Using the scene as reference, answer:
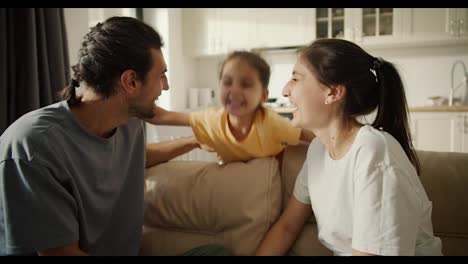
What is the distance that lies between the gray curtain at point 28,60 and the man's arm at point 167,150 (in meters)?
0.58

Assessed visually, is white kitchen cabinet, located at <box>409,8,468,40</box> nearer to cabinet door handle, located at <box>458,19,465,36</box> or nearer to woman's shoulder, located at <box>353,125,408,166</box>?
cabinet door handle, located at <box>458,19,465,36</box>

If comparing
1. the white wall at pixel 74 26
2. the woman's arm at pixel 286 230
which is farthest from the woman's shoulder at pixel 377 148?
the white wall at pixel 74 26

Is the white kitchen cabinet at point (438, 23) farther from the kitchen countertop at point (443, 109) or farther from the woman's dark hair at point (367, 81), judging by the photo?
the woman's dark hair at point (367, 81)

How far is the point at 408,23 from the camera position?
355 centimetres

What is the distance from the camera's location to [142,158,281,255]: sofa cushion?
1215 millimetres

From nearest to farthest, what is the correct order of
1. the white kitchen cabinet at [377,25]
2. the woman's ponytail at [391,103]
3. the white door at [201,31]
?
the woman's ponytail at [391,103], the white kitchen cabinet at [377,25], the white door at [201,31]

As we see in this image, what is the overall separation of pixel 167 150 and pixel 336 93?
0.73 metres

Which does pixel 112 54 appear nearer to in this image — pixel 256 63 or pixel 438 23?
pixel 256 63

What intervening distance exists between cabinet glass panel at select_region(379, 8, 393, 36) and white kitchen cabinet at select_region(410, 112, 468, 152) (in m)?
0.95

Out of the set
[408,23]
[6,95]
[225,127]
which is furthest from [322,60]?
[408,23]

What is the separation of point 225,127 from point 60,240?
0.72m

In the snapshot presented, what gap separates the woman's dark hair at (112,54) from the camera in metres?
1.01

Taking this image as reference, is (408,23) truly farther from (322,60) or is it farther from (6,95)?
(6,95)

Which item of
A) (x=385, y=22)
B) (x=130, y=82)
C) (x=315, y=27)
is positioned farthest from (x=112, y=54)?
(x=385, y=22)
